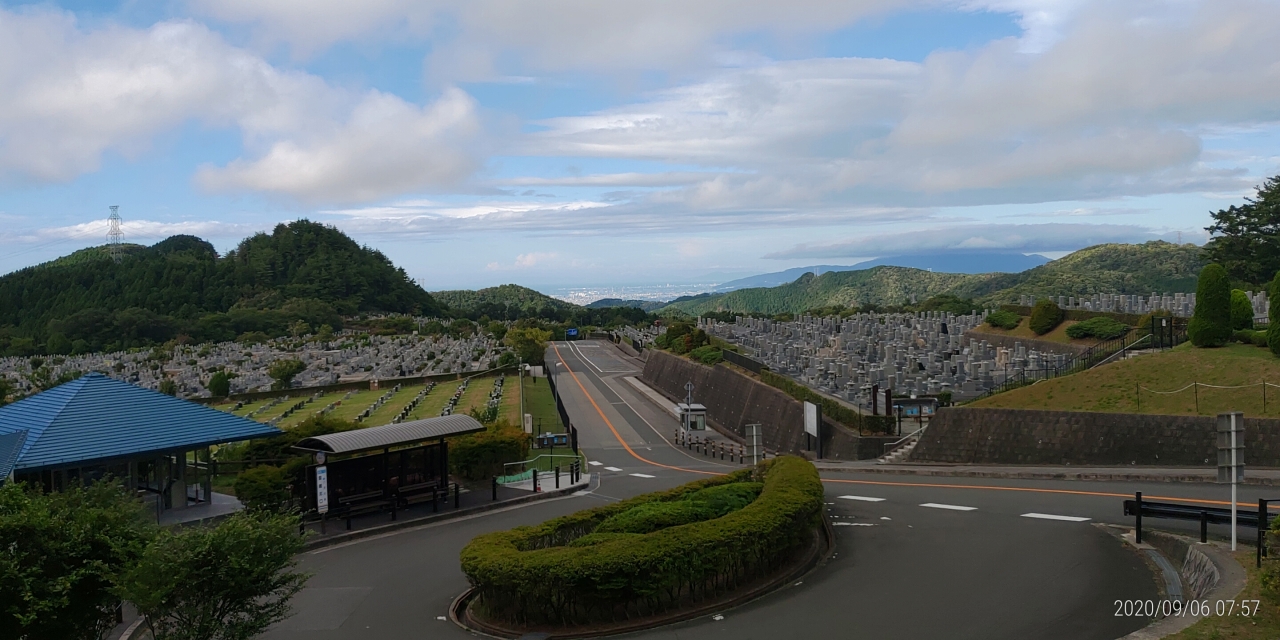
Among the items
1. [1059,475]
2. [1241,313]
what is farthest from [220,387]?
[1241,313]

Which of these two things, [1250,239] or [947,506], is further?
[1250,239]

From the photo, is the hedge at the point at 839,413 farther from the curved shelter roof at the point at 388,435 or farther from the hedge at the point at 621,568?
the hedge at the point at 621,568

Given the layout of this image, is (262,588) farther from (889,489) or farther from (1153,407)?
(1153,407)

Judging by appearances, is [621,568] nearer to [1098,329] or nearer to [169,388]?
[1098,329]

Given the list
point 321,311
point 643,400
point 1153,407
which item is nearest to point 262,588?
point 1153,407

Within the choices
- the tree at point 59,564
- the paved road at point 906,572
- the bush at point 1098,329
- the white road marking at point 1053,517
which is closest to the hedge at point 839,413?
the paved road at point 906,572

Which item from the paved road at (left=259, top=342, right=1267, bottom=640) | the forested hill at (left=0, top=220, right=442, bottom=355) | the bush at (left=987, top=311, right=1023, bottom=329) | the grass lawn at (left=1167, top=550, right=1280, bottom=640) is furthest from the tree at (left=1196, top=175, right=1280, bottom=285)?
the forested hill at (left=0, top=220, right=442, bottom=355)
